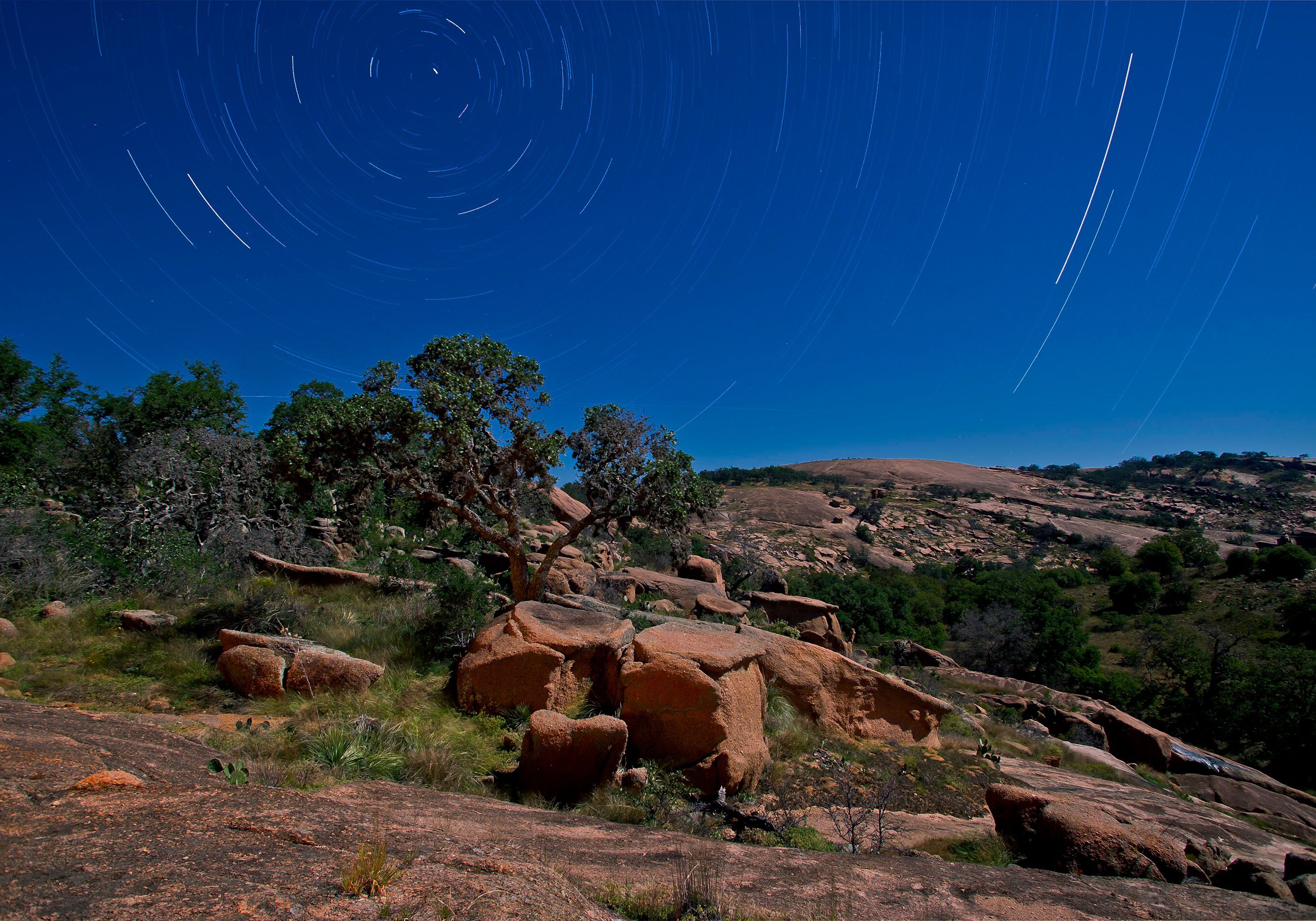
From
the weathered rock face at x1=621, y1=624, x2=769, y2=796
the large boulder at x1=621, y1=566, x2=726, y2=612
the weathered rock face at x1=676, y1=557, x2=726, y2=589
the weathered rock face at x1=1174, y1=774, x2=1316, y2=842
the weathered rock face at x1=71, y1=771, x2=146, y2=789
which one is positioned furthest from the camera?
the weathered rock face at x1=676, y1=557, x2=726, y2=589

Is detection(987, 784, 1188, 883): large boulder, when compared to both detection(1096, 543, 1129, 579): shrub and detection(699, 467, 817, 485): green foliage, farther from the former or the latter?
detection(699, 467, 817, 485): green foliage

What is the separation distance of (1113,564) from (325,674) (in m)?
60.4

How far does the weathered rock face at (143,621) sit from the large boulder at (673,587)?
11.9 meters

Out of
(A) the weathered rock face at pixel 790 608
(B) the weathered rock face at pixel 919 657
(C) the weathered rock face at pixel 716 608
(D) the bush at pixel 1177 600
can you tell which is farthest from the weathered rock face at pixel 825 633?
(D) the bush at pixel 1177 600

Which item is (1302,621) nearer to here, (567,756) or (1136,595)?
(1136,595)

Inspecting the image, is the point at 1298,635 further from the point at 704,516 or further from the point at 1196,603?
the point at 704,516

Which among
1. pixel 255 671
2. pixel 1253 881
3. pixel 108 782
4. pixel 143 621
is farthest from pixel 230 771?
pixel 1253 881

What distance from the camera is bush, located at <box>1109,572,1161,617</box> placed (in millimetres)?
39375

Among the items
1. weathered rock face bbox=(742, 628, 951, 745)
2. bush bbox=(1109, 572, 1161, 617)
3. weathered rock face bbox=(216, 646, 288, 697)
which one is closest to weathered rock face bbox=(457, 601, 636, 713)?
weathered rock face bbox=(216, 646, 288, 697)

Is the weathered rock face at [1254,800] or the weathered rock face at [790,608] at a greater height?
the weathered rock face at [790,608]

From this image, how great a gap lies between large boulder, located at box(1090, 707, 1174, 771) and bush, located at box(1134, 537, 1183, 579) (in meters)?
36.1

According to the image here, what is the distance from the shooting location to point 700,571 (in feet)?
78.5

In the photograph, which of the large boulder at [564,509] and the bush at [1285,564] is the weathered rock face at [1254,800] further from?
the bush at [1285,564]

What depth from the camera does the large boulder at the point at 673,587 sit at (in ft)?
61.0
